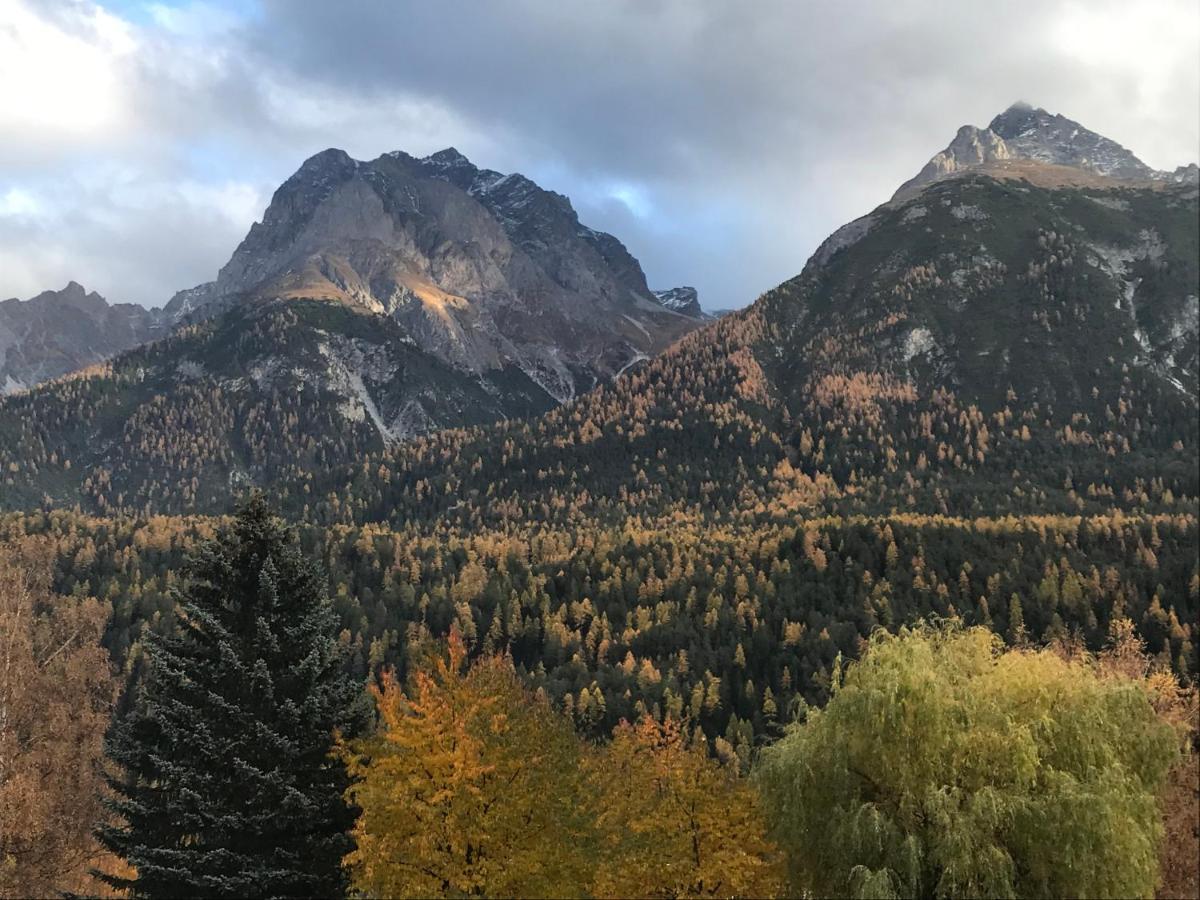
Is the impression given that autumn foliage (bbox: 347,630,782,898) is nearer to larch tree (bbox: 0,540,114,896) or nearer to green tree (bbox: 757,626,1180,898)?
green tree (bbox: 757,626,1180,898)

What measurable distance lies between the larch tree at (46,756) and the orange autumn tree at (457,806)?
50.3 feet

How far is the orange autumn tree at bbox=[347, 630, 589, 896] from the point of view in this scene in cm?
2438

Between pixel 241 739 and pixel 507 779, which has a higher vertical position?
pixel 241 739

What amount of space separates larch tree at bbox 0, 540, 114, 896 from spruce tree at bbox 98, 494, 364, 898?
24.4ft

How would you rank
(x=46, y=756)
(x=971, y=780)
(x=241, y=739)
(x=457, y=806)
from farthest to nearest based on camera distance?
(x=46, y=756) → (x=971, y=780) → (x=241, y=739) → (x=457, y=806)

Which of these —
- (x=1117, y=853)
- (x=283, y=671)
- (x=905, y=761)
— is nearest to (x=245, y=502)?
(x=283, y=671)

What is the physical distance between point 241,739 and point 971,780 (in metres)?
24.0

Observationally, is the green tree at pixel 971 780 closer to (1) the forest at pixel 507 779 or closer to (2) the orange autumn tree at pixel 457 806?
(1) the forest at pixel 507 779

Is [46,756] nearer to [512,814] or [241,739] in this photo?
[241,739]

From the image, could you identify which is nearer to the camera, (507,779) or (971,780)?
(971,780)

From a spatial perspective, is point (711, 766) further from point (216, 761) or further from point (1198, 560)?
point (1198, 560)

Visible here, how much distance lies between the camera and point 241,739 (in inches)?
1022

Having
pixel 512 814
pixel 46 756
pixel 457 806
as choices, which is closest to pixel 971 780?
pixel 512 814

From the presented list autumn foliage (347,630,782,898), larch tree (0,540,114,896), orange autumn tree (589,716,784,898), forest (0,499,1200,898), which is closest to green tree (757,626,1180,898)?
forest (0,499,1200,898)
